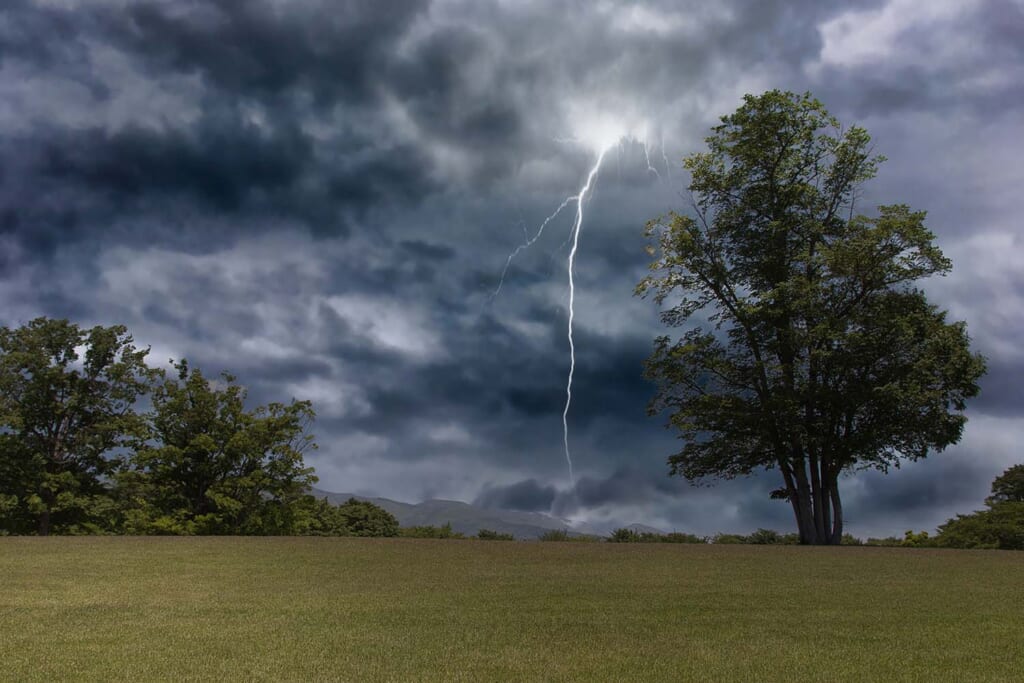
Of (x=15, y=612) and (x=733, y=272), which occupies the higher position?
(x=733, y=272)

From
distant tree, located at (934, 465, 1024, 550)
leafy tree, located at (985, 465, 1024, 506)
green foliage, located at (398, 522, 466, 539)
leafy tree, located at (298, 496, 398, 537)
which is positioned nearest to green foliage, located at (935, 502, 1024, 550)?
distant tree, located at (934, 465, 1024, 550)

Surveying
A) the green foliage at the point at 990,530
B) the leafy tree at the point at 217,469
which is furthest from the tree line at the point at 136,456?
the green foliage at the point at 990,530

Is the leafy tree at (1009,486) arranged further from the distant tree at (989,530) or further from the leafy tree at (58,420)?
the leafy tree at (58,420)

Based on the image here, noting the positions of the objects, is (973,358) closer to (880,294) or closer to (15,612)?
(880,294)

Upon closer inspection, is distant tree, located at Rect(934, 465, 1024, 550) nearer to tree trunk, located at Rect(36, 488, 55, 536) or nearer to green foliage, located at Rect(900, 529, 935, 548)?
green foliage, located at Rect(900, 529, 935, 548)

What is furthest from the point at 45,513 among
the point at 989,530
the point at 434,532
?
the point at 989,530

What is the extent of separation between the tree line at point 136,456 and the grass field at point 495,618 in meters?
11.4

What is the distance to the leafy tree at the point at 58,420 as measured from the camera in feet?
103

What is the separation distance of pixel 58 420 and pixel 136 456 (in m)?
8.82

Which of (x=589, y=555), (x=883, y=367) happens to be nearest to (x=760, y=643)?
(x=589, y=555)

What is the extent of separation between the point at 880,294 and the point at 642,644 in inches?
881

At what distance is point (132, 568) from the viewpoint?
42.7 ft

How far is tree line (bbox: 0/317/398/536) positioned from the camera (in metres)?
26.7

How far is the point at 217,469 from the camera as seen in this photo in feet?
88.8
